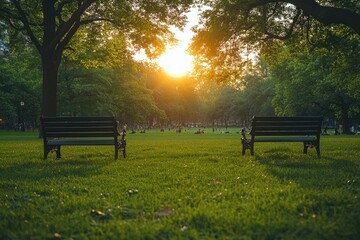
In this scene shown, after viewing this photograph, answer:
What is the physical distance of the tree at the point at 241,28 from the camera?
14.2m

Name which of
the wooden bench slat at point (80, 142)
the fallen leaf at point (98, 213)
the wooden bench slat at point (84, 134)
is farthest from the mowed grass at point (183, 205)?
the wooden bench slat at point (84, 134)

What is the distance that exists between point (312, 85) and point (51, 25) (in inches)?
1273

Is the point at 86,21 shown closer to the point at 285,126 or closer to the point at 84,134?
the point at 84,134

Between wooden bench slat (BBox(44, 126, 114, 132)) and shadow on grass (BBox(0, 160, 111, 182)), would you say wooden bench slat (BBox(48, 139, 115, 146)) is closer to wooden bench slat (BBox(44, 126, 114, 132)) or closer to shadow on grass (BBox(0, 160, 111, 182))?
wooden bench slat (BBox(44, 126, 114, 132))

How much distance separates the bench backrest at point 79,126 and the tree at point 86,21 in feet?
33.5

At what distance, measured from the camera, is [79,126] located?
1024cm

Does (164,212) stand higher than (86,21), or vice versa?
(86,21)

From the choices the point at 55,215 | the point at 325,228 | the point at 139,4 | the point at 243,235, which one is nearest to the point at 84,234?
the point at 55,215

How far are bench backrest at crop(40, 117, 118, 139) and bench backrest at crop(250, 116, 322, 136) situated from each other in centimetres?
464

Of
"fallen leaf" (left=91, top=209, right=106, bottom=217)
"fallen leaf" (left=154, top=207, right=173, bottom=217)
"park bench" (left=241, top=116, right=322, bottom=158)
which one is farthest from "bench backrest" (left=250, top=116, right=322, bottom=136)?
"fallen leaf" (left=91, top=209, right=106, bottom=217)

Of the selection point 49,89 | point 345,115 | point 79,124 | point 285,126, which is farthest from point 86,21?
point 345,115

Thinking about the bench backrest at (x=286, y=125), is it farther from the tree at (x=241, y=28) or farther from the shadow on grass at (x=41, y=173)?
the shadow on grass at (x=41, y=173)

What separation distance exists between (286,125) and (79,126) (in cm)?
661

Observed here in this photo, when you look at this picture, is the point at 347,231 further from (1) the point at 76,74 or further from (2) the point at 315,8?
(1) the point at 76,74
